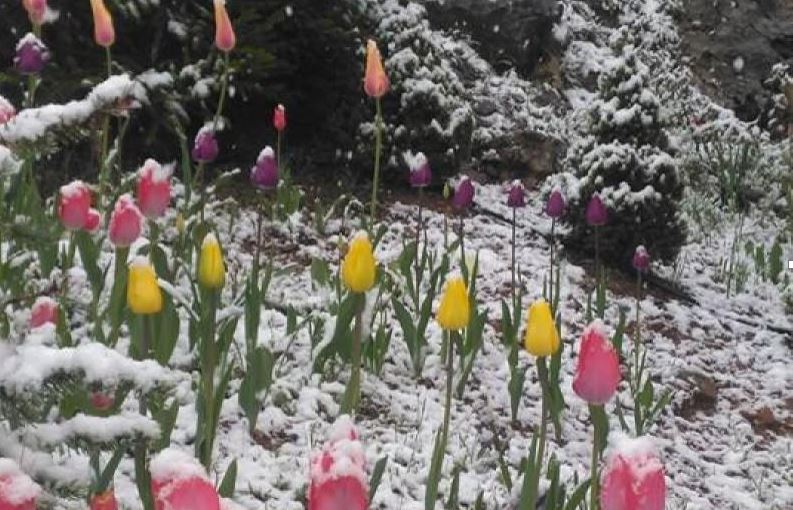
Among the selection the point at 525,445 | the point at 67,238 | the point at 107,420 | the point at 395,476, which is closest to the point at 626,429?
the point at 525,445

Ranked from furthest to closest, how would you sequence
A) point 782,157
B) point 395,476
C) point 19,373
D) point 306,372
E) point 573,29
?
point 573,29, point 782,157, point 306,372, point 395,476, point 19,373

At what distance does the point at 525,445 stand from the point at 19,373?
6.38 ft

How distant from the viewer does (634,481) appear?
0.96m

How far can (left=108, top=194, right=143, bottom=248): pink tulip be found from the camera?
2.10 metres

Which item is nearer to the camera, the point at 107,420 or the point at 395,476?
the point at 107,420

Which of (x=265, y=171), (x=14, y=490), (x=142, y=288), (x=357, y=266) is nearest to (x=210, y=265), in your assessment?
(x=142, y=288)

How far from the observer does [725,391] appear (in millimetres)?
3738

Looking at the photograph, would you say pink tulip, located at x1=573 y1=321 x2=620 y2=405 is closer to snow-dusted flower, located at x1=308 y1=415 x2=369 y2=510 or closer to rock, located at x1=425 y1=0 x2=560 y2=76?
snow-dusted flower, located at x1=308 y1=415 x2=369 y2=510

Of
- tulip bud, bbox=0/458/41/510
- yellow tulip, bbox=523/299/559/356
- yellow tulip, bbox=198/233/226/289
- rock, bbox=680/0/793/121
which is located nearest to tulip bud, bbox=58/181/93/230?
yellow tulip, bbox=198/233/226/289

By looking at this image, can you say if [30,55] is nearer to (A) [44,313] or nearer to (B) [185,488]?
(A) [44,313]

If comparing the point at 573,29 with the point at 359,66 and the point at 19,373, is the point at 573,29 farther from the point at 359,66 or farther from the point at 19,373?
the point at 19,373

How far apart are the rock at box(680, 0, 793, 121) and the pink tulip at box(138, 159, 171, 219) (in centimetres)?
586

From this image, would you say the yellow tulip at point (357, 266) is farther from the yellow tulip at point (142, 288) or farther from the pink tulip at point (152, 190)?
the pink tulip at point (152, 190)

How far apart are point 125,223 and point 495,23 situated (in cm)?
500
